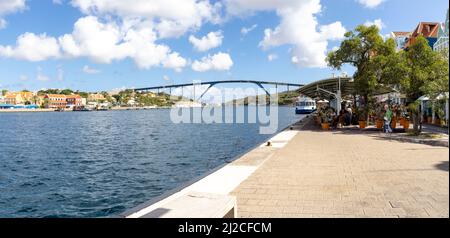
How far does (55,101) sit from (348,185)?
189 metres

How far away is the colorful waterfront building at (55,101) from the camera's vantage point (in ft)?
577

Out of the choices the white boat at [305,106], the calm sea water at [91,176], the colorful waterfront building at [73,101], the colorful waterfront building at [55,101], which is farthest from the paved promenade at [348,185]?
the colorful waterfront building at [55,101]

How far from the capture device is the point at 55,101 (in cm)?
17825

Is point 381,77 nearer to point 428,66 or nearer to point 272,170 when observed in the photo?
point 428,66

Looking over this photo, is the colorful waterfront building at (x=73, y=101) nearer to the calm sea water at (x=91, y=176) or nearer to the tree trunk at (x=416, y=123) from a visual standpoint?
the calm sea water at (x=91, y=176)

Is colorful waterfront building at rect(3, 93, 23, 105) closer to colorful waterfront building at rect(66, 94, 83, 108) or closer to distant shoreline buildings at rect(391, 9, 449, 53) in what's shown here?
colorful waterfront building at rect(66, 94, 83, 108)

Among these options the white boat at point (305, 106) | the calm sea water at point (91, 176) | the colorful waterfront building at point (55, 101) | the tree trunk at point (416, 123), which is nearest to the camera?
the calm sea water at point (91, 176)

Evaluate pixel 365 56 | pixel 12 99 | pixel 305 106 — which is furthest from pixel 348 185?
pixel 12 99

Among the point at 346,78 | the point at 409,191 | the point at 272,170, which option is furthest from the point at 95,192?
the point at 346,78

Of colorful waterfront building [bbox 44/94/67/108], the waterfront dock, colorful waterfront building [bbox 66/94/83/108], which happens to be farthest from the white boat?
colorful waterfront building [bbox 44/94/67/108]

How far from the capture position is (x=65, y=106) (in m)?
179

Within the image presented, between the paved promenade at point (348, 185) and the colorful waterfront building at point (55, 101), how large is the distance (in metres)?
182

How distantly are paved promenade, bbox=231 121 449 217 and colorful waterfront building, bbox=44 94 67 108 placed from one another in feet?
598
